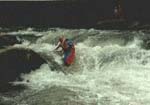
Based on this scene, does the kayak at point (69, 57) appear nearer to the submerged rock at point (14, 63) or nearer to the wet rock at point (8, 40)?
the submerged rock at point (14, 63)

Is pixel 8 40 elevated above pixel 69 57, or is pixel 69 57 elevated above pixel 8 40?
pixel 8 40

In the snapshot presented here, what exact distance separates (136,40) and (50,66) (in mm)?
4106

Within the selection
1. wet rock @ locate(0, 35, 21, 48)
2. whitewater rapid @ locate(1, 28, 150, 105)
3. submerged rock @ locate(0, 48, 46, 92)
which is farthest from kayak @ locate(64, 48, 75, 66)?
wet rock @ locate(0, 35, 21, 48)

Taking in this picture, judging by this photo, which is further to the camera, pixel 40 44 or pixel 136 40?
pixel 40 44

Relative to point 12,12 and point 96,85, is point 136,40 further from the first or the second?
point 12,12

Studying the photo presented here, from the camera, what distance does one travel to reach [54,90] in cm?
1083

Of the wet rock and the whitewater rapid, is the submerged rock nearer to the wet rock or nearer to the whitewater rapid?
the whitewater rapid

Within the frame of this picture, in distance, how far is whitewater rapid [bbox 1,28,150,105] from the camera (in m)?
10.1

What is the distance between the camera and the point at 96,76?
12.0 meters

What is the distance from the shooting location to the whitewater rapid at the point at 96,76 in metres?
10.1

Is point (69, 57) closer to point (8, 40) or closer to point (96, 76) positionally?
point (96, 76)

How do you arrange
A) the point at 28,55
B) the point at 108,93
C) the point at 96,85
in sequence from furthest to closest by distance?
the point at 28,55 < the point at 96,85 < the point at 108,93

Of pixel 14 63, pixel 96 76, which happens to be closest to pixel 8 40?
pixel 14 63

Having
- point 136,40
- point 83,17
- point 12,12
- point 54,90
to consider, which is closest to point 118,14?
point 83,17
